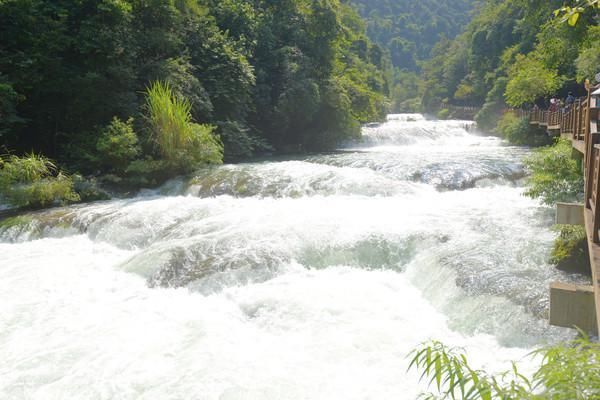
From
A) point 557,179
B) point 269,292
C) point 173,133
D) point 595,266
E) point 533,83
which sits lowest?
point 269,292

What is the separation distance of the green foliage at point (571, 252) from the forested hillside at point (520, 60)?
268 cm

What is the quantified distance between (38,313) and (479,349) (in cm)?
499

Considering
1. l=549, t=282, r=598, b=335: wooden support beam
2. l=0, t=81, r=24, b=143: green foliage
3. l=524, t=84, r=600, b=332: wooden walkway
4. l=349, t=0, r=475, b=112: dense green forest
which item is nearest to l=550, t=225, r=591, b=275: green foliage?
l=524, t=84, r=600, b=332: wooden walkway

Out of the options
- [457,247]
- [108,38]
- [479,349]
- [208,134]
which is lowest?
[479,349]

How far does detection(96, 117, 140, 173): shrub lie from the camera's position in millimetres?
12125

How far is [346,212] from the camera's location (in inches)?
339

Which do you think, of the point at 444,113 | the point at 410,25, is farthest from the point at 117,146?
the point at 410,25

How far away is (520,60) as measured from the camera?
27812mm

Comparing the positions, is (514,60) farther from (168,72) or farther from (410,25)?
(410,25)

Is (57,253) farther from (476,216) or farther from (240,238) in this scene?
(476,216)

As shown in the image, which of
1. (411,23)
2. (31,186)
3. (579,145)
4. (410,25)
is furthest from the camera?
(411,23)

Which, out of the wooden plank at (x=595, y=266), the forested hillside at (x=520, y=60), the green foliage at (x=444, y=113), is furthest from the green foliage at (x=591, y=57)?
the green foliage at (x=444, y=113)

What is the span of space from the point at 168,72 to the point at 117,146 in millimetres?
3368

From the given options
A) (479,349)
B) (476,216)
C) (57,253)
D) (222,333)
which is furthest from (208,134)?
(479,349)
